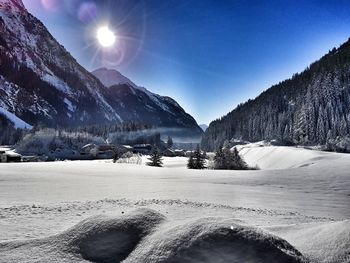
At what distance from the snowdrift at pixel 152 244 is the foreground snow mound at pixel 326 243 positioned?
422 mm

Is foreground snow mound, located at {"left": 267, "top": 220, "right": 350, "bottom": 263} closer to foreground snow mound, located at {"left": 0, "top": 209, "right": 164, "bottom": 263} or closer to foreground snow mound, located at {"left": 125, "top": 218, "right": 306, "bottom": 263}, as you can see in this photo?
foreground snow mound, located at {"left": 125, "top": 218, "right": 306, "bottom": 263}

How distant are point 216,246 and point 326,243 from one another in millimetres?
2010

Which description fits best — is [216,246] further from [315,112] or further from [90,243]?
[315,112]

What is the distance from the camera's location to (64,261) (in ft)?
20.6

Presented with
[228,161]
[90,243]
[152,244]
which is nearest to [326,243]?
[152,244]

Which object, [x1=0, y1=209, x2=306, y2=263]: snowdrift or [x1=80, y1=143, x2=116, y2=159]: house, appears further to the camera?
[x1=80, y1=143, x2=116, y2=159]: house

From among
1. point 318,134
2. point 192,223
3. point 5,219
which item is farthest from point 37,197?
point 318,134

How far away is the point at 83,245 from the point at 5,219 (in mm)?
6318

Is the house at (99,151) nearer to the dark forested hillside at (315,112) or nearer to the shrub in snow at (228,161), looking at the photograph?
the dark forested hillside at (315,112)

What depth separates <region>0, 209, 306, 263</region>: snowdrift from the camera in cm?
581

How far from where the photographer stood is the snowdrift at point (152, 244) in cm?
581

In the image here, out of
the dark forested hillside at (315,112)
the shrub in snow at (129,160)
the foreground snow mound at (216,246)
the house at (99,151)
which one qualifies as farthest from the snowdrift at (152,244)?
the house at (99,151)

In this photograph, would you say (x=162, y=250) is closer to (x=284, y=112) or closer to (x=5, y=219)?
(x=5, y=219)

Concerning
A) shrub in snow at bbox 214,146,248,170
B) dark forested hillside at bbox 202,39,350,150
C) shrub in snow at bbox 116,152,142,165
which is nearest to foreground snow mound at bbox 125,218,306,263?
shrub in snow at bbox 214,146,248,170
